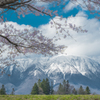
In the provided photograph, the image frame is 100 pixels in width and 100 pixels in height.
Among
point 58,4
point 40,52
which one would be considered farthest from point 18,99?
point 58,4

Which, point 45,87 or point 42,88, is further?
point 45,87

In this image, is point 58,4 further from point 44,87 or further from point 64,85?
point 64,85

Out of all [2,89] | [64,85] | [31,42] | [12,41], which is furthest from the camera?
[64,85]

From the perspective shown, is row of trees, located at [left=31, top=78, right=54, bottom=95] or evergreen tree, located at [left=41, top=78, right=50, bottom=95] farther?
evergreen tree, located at [left=41, top=78, right=50, bottom=95]

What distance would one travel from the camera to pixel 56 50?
348 inches

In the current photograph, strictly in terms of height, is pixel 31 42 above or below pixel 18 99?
above

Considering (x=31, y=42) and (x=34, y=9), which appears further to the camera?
(x=31, y=42)

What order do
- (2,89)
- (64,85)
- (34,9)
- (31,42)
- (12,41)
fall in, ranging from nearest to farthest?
1. (34,9)
2. (31,42)
3. (12,41)
4. (2,89)
5. (64,85)

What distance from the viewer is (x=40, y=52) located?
928 centimetres

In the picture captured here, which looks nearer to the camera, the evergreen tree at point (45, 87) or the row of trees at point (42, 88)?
the row of trees at point (42, 88)

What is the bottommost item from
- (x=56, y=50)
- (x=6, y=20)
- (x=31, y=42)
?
(x=56, y=50)

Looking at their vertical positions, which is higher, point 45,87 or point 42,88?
point 45,87

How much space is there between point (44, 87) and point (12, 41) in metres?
40.5

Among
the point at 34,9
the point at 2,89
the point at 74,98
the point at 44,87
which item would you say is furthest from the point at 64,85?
the point at 34,9
